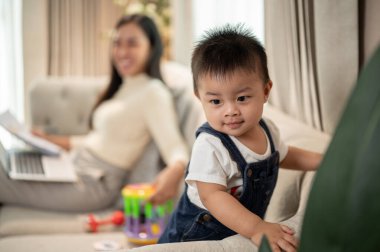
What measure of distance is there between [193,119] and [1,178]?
2.69 feet

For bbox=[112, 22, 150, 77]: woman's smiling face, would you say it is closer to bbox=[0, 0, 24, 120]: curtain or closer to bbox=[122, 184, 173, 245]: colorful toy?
bbox=[122, 184, 173, 245]: colorful toy

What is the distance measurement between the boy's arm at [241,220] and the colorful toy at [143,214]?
0.94m

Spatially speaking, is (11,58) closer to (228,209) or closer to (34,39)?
(34,39)

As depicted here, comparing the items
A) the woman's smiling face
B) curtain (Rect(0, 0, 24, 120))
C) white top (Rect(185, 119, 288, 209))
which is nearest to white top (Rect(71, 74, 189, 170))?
the woman's smiling face

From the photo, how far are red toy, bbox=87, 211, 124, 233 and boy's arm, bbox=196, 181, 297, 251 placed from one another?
105 centimetres

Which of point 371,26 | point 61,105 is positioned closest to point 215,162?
point 371,26

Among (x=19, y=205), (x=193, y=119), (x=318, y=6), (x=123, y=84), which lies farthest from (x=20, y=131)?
(x=318, y=6)

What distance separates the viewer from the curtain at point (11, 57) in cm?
455

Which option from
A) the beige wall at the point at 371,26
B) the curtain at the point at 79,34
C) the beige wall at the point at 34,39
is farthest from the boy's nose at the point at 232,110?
the beige wall at the point at 34,39

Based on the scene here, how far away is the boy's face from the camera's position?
110cm

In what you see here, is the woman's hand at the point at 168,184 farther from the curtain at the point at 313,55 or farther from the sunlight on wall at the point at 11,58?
the sunlight on wall at the point at 11,58

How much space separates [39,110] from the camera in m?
3.11

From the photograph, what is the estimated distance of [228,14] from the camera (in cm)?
288

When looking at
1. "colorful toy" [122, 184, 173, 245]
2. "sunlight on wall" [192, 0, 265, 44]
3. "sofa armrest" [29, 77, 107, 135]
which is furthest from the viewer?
"sofa armrest" [29, 77, 107, 135]
